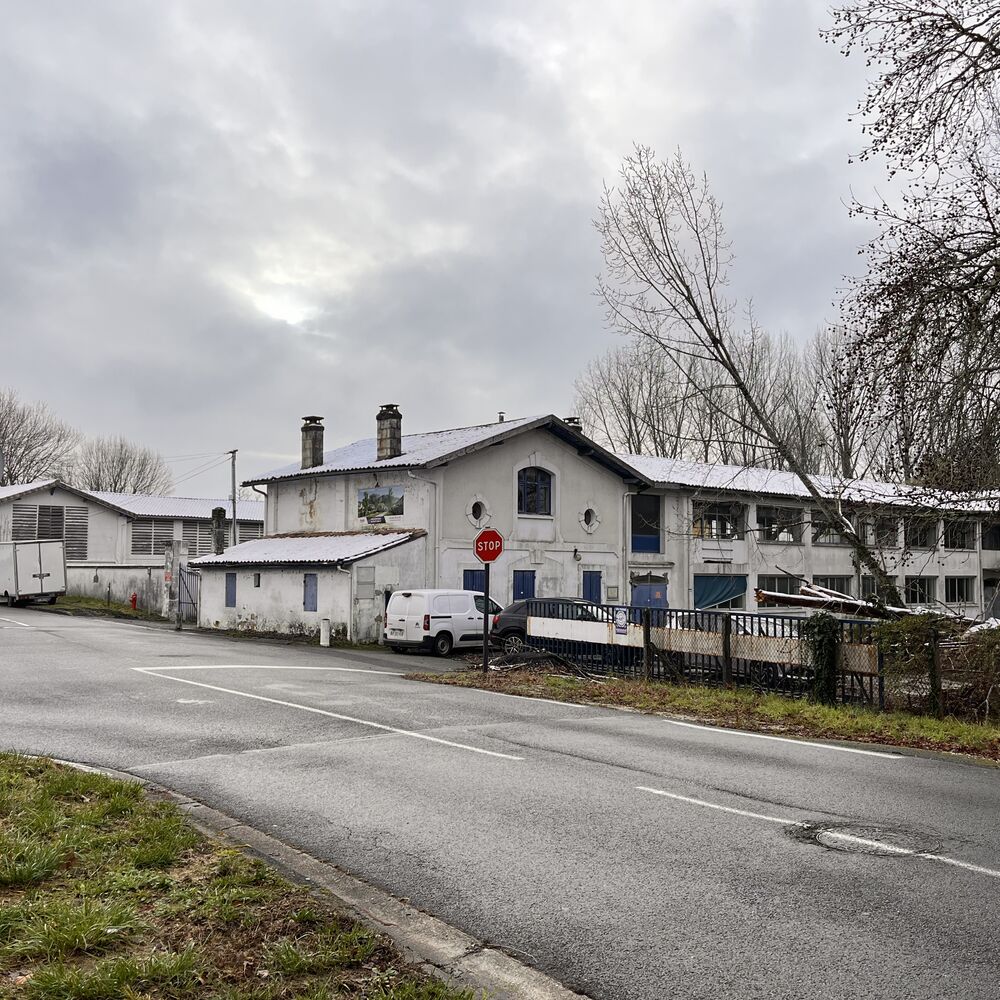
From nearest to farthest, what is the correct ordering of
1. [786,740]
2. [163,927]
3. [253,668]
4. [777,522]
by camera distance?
1. [163,927]
2. [786,740]
3. [253,668]
4. [777,522]

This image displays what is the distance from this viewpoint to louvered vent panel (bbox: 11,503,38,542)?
165 ft

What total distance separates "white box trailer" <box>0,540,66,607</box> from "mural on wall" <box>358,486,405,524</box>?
17.3 m

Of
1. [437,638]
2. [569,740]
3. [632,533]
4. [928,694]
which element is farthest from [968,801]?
[632,533]

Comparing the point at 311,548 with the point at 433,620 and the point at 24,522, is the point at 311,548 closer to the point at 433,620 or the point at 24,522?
the point at 433,620

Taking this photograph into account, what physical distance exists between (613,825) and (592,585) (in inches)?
1138

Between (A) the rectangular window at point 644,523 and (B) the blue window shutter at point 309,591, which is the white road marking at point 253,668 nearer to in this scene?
(B) the blue window shutter at point 309,591

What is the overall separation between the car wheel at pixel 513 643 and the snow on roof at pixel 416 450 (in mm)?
6691

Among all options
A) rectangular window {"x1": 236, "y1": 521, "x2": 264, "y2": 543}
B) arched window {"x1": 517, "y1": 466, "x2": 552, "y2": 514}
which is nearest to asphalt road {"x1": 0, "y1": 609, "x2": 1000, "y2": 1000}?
arched window {"x1": 517, "y1": 466, "x2": 552, "y2": 514}

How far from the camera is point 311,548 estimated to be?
3316cm

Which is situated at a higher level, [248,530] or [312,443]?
[312,443]

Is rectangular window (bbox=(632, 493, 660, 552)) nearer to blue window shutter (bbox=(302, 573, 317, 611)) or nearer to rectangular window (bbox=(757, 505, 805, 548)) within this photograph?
rectangular window (bbox=(757, 505, 805, 548))

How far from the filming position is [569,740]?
11641 millimetres

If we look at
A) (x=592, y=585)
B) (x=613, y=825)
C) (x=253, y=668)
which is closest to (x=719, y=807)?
(x=613, y=825)

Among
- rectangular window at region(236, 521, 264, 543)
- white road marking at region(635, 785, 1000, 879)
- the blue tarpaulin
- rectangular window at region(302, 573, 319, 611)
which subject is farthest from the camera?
rectangular window at region(236, 521, 264, 543)
